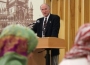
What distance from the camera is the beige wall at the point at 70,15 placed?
18.4ft

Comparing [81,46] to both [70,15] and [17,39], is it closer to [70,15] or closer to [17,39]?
[17,39]

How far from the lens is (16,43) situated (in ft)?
4.15

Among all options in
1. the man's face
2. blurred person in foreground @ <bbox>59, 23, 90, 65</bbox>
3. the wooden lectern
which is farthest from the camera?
the man's face

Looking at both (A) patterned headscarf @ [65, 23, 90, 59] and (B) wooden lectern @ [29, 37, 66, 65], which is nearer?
(A) patterned headscarf @ [65, 23, 90, 59]

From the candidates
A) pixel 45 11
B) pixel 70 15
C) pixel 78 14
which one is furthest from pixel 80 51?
pixel 70 15

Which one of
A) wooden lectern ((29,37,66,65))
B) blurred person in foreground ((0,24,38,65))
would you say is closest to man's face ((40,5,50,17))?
wooden lectern ((29,37,66,65))

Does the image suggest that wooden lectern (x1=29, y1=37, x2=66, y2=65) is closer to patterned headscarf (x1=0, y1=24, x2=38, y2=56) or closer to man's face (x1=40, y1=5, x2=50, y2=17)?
man's face (x1=40, y1=5, x2=50, y2=17)

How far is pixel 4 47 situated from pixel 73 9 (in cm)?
463

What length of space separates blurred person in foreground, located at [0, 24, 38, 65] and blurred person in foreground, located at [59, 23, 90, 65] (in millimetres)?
180

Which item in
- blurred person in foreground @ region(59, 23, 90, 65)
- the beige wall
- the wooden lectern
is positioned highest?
the beige wall

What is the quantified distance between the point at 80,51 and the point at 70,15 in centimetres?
470

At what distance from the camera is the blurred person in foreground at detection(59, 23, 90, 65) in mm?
1206

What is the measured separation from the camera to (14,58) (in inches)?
48.7

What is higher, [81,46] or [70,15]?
[70,15]
